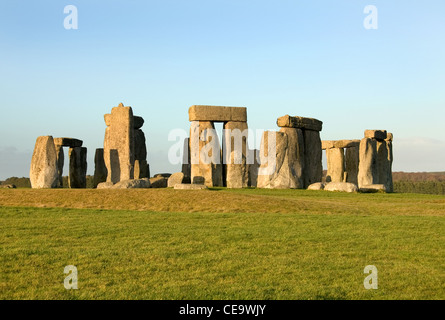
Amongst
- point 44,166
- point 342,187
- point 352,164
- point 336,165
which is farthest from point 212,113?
point 352,164

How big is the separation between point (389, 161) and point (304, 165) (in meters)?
6.88

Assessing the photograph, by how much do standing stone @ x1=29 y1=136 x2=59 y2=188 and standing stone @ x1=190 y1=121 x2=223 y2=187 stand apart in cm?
608

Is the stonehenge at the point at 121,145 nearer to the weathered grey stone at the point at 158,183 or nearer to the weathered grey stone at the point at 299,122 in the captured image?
the weathered grey stone at the point at 158,183

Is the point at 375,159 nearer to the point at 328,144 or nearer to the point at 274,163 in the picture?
the point at 328,144

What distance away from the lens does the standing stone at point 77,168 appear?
2848 cm

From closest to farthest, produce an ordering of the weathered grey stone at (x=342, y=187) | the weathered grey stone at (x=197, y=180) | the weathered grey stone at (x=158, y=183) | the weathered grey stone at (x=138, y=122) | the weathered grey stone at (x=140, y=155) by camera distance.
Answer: the weathered grey stone at (x=342, y=187)
the weathered grey stone at (x=158, y=183)
the weathered grey stone at (x=197, y=180)
the weathered grey stone at (x=140, y=155)
the weathered grey stone at (x=138, y=122)

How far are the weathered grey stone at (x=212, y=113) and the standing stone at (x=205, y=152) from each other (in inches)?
9.8

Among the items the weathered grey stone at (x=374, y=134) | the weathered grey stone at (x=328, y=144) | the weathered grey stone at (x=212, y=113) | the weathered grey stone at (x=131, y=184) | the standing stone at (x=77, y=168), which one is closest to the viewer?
the weathered grey stone at (x=131, y=184)

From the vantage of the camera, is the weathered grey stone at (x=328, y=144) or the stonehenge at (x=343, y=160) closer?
the stonehenge at (x=343, y=160)

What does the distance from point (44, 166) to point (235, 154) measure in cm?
813

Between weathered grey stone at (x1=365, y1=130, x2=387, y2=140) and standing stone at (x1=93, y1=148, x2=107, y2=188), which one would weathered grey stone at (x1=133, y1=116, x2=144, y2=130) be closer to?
standing stone at (x1=93, y1=148, x2=107, y2=188)

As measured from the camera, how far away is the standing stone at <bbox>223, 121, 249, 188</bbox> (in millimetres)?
23719

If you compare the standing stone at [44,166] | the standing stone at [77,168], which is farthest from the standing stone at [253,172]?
the standing stone at [77,168]

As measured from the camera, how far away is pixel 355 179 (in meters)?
29.7
